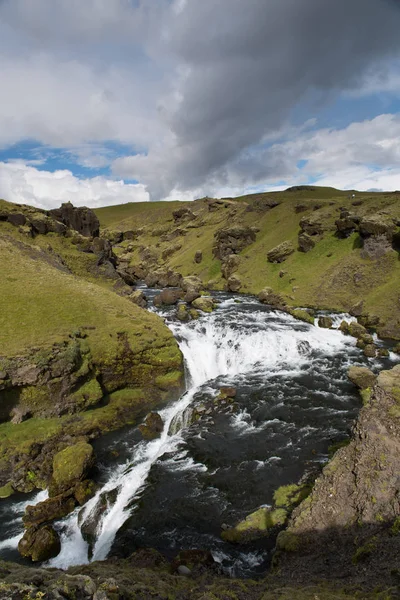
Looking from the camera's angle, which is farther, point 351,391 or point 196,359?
point 196,359

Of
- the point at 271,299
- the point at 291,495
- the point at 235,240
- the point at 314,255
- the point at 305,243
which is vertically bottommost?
the point at 291,495

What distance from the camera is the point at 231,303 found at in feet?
208

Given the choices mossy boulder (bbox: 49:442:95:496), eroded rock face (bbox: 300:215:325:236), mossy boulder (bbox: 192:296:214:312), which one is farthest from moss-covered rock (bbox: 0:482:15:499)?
eroded rock face (bbox: 300:215:325:236)

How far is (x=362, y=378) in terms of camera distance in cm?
3122

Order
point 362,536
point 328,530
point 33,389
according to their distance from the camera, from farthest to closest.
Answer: point 33,389 < point 328,530 < point 362,536

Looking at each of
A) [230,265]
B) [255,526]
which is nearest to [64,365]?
[255,526]

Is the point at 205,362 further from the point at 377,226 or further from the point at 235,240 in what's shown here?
the point at 235,240

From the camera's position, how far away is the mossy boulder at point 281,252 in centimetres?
7988

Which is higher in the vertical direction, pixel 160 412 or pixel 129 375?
pixel 129 375

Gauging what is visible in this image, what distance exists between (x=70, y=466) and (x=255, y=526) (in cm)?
1182

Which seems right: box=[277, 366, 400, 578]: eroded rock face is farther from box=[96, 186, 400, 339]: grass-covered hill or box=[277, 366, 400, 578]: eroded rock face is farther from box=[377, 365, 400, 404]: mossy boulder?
box=[96, 186, 400, 339]: grass-covered hill

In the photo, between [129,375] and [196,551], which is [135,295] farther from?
[196,551]

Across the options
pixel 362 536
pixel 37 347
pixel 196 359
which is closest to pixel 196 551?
pixel 362 536

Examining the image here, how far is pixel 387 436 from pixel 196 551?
998 cm
